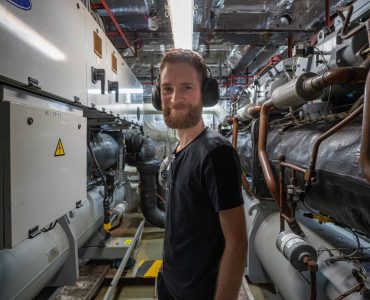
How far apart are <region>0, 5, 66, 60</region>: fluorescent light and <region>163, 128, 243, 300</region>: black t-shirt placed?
0.74 m

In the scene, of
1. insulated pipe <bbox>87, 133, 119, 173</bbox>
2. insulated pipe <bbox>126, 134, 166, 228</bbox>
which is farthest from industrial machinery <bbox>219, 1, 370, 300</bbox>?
insulated pipe <bbox>126, 134, 166, 228</bbox>

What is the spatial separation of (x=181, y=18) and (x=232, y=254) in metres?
1.65

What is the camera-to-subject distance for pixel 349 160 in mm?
930

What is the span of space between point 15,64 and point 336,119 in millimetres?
1394

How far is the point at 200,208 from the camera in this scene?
98cm

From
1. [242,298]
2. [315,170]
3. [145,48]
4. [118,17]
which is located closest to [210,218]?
[315,170]

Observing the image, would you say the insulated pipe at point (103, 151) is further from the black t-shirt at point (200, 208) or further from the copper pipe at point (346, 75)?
the copper pipe at point (346, 75)

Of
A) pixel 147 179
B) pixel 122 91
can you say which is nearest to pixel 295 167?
pixel 122 91

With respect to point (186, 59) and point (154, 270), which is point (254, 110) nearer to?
point (186, 59)

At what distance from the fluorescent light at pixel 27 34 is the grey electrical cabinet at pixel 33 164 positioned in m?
0.20

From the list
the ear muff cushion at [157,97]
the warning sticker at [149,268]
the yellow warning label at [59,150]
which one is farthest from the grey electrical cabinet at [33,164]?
the warning sticker at [149,268]

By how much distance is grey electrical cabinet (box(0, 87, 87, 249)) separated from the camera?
37.5 inches

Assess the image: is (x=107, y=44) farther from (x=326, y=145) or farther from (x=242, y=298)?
(x=242, y=298)

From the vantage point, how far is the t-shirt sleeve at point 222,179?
2.91 feet
